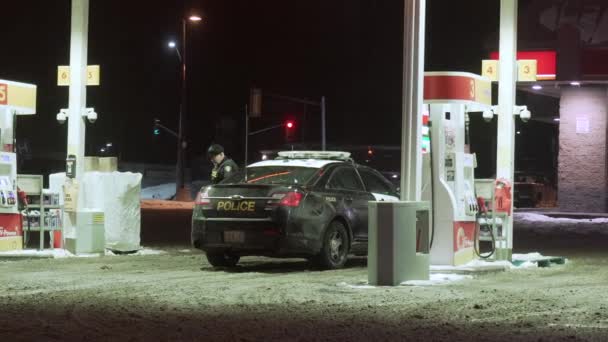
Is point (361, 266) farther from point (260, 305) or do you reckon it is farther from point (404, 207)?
point (260, 305)

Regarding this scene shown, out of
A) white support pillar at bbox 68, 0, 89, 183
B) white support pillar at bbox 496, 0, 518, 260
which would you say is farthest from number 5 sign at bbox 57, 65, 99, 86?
A: white support pillar at bbox 496, 0, 518, 260

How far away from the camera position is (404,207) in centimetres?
1205

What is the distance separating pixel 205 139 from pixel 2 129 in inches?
2624

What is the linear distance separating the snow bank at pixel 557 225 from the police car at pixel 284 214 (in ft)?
39.9

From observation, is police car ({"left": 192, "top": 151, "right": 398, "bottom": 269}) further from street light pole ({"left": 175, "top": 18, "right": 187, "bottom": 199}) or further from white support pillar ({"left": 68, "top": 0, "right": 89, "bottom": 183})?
street light pole ({"left": 175, "top": 18, "right": 187, "bottom": 199})

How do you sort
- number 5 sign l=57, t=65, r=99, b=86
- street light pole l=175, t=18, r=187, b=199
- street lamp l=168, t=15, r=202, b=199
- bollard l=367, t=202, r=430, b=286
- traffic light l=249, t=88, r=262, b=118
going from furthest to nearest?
street light pole l=175, t=18, r=187, b=199 < street lamp l=168, t=15, r=202, b=199 < traffic light l=249, t=88, r=262, b=118 < number 5 sign l=57, t=65, r=99, b=86 < bollard l=367, t=202, r=430, b=286

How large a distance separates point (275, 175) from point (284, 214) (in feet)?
3.99

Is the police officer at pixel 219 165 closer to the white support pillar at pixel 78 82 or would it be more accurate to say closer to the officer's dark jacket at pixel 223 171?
the officer's dark jacket at pixel 223 171

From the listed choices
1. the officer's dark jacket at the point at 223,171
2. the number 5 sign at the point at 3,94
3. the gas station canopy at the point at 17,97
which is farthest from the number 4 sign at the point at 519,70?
the number 5 sign at the point at 3,94

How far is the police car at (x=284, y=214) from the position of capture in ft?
45.0

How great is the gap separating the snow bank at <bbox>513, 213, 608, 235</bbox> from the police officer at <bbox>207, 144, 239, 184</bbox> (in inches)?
483

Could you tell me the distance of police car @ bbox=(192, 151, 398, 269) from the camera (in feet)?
45.0

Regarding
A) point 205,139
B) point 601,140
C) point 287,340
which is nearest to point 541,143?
point 205,139

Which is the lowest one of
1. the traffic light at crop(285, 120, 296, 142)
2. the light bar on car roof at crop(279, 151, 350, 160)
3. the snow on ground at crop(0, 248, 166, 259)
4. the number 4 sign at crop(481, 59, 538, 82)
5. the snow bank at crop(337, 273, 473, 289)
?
the snow on ground at crop(0, 248, 166, 259)
